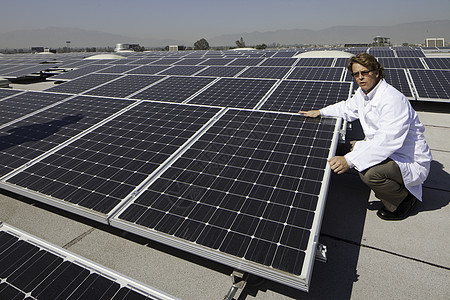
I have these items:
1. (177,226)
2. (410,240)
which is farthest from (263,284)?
(410,240)

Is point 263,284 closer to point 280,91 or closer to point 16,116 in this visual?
point 280,91

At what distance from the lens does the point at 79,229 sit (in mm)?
5074

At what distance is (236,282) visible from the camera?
3.72m

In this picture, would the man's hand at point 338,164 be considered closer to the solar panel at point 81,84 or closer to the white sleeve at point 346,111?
the white sleeve at point 346,111

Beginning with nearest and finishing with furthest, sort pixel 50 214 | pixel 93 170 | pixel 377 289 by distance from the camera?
pixel 377 289 < pixel 93 170 < pixel 50 214

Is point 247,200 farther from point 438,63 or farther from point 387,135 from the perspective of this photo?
point 438,63

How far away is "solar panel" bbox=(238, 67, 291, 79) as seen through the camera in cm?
1349

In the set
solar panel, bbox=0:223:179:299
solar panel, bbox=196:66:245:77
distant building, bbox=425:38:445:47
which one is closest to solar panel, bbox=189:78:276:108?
solar panel, bbox=196:66:245:77

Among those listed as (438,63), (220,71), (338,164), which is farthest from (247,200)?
(438,63)

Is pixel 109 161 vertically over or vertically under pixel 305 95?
under

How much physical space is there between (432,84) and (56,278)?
15.0 meters

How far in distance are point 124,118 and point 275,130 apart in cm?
376

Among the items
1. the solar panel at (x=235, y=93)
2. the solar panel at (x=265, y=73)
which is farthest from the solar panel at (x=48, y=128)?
the solar panel at (x=265, y=73)

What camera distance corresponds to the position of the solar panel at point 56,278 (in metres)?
2.78
